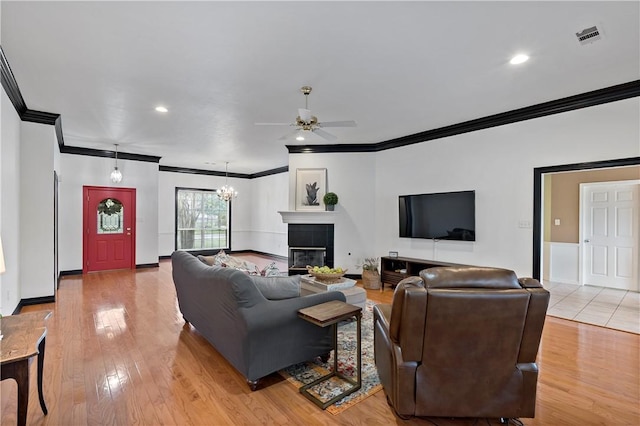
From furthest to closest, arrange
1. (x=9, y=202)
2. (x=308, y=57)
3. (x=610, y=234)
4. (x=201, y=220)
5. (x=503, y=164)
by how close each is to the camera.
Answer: (x=201, y=220), (x=610, y=234), (x=503, y=164), (x=9, y=202), (x=308, y=57)

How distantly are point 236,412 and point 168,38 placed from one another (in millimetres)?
2947

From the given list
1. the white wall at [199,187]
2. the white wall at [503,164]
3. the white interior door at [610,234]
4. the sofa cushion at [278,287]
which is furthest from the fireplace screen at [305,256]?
the white interior door at [610,234]

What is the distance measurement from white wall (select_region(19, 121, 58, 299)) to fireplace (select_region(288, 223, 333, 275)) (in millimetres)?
3926

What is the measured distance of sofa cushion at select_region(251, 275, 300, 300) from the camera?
2.70 meters

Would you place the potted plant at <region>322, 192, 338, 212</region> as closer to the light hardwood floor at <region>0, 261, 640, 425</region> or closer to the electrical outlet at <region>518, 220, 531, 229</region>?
the electrical outlet at <region>518, 220, 531, 229</region>

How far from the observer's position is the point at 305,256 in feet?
21.4

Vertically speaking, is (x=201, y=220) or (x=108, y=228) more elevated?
(x=201, y=220)

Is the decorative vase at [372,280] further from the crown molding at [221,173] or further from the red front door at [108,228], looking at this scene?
the red front door at [108,228]

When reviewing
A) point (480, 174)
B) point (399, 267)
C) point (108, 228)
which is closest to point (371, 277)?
point (399, 267)

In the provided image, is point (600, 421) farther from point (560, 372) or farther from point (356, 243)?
point (356, 243)

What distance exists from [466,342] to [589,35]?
107 inches

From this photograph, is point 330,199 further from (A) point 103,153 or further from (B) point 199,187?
(B) point 199,187

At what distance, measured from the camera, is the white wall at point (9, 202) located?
3.40 metres

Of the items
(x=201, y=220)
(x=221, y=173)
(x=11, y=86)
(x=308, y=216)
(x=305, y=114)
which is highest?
(x=11, y=86)
